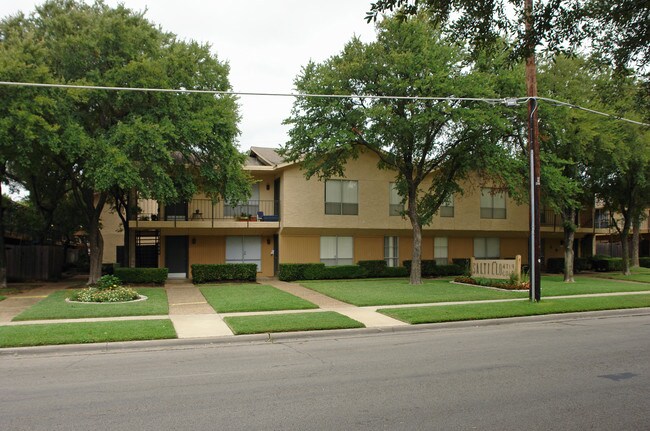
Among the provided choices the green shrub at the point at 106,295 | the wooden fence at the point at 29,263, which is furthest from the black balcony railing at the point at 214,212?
the green shrub at the point at 106,295

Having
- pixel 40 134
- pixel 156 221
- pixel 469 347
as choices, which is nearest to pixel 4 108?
pixel 40 134

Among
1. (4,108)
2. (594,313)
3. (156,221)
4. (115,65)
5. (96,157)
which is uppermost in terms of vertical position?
(115,65)

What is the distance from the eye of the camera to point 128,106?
20359 millimetres

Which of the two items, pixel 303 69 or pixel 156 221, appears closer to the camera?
pixel 303 69

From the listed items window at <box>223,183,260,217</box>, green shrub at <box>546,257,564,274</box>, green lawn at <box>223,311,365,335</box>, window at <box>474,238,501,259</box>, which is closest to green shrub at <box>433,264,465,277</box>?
window at <box>474,238,501,259</box>

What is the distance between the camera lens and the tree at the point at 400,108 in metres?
20.2

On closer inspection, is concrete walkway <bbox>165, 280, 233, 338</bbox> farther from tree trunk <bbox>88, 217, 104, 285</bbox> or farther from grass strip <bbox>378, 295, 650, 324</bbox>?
grass strip <bbox>378, 295, 650, 324</bbox>

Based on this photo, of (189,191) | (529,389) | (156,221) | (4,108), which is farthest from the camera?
Result: (156,221)

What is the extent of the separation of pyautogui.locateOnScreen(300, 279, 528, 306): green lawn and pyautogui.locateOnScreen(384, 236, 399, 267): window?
7656 mm

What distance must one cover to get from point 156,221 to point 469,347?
1978cm

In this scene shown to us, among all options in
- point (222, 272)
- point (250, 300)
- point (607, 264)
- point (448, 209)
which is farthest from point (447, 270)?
point (250, 300)

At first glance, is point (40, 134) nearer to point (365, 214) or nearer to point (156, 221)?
point (156, 221)

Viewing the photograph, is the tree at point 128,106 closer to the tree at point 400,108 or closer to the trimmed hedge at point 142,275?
the trimmed hedge at point 142,275

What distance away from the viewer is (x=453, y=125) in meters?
22.6
